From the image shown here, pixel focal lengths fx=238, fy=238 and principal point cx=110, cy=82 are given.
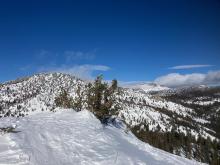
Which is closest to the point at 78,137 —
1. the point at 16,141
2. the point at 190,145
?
the point at 16,141

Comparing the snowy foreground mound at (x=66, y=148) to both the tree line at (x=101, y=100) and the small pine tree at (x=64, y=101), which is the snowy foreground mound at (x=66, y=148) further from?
the small pine tree at (x=64, y=101)

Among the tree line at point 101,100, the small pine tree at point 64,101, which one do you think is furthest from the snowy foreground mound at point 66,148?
the small pine tree at point 64,101

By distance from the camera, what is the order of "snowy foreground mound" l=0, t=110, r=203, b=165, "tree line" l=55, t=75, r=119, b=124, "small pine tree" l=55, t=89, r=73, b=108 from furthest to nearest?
"small pine tree" l=55, t=89, r=73, b=108
"tree line" l=55, t=75, r=119, b=124
"snowy foreground mound" l=0, t=110, r=203, b=165

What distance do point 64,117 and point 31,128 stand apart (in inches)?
207

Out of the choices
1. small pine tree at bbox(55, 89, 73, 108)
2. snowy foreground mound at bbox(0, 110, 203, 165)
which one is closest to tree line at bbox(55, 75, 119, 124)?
small pine tree at bbox(55, 89, 73, 108)

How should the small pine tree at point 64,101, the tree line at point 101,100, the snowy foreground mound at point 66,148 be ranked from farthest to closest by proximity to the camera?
the small pine tree at point 64,101 → the tree line at point 101,100 → the snowy foreground mound at point 66,148

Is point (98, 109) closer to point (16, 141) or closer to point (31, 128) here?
point (31, 128)

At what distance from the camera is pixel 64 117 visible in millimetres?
21125

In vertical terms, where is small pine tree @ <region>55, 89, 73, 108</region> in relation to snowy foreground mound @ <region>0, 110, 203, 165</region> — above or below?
above

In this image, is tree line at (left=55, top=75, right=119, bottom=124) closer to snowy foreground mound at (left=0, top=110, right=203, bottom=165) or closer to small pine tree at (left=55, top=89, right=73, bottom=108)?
small pine tree at (left=55, top=89, right=73, bottom=108)

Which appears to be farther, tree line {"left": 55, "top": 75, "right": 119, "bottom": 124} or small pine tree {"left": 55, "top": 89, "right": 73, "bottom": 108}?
small pine tree {"left": 55, "top": 89, "right": 73, "bottom": 108}

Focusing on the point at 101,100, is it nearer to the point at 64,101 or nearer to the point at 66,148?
the point at 64,101

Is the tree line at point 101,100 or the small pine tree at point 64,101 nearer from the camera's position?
the tree line at point 101,100

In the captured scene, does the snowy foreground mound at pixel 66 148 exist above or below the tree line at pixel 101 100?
below
